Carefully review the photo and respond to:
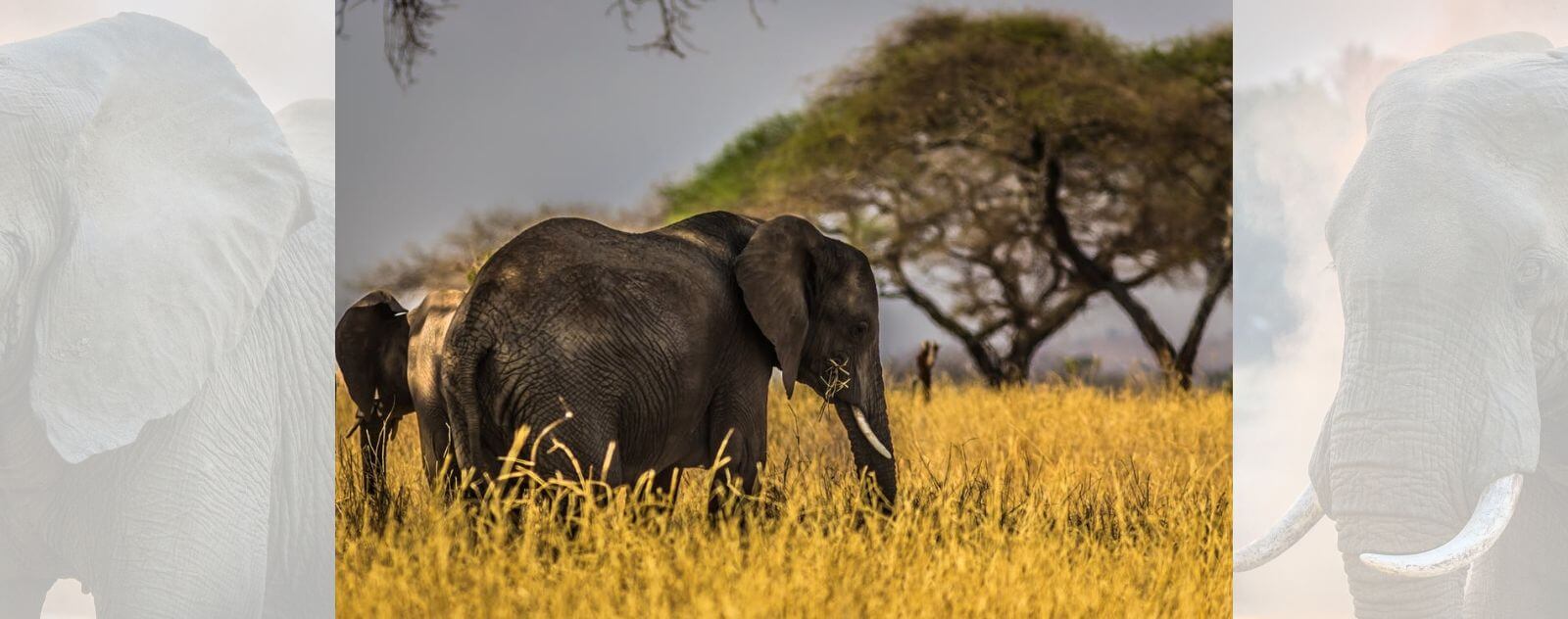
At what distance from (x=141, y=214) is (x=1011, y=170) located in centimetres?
513

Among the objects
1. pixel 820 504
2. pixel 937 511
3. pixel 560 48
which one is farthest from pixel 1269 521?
pixel 560 48

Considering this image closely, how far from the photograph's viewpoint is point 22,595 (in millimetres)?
4676

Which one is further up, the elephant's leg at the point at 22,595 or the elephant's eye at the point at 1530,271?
the elephant's eye at the point at 1530,271

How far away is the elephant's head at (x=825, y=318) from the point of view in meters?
4.72

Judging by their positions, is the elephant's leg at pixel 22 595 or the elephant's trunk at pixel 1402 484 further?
the elephant's leg at pixel 22 595

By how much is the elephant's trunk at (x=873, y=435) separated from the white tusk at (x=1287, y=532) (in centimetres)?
98

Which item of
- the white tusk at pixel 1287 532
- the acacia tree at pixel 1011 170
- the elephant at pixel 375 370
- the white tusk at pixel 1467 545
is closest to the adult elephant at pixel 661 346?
the elephant at pixel 375 370

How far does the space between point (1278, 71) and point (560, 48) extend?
2.22 m

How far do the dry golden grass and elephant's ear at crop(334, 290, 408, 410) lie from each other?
0.23 metres

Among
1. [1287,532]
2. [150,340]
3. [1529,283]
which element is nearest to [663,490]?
[150,340]

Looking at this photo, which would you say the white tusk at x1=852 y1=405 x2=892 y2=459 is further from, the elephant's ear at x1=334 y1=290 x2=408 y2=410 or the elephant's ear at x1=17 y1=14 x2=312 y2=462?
the elephant's ear at x1=17 y1=14 x2=312 y2=462

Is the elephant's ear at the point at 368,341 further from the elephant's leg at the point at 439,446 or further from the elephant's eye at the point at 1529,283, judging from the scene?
the elephant's eye at the point at 1529,283

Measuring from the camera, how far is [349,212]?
5.30m

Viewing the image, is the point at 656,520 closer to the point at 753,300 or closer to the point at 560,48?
the point at 753,300
